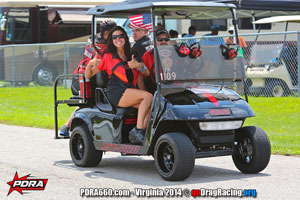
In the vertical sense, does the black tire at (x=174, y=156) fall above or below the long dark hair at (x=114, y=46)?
below

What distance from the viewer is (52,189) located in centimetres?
697

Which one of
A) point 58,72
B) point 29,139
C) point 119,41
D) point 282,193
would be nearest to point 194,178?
point 282,193

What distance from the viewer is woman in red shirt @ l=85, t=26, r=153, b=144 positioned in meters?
7.66

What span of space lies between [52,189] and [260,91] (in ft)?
34.7

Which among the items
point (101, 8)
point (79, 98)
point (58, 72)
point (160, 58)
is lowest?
point (58, 72)

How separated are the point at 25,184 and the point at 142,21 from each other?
248 cm

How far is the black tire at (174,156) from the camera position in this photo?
23.1 feet

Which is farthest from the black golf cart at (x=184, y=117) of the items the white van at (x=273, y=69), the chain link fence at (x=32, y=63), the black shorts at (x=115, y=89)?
the chain link fence at (x=32, y=63)

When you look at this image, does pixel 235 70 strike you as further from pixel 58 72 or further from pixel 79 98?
pixel 58 72

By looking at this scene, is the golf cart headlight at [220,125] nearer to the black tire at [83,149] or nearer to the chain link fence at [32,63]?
the black tire at [83,149]

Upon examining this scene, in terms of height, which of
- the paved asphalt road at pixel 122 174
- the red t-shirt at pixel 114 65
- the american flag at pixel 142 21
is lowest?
the paved asphalt road at pixel 122 174

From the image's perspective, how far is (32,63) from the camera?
81.0 feet

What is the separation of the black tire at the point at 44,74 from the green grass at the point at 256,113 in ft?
8.23

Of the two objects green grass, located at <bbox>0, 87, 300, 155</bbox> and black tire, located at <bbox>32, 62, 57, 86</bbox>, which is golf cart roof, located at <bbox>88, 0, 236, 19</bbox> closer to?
green grass, located at <bbox>0, 87, 300, 155</bbox>
